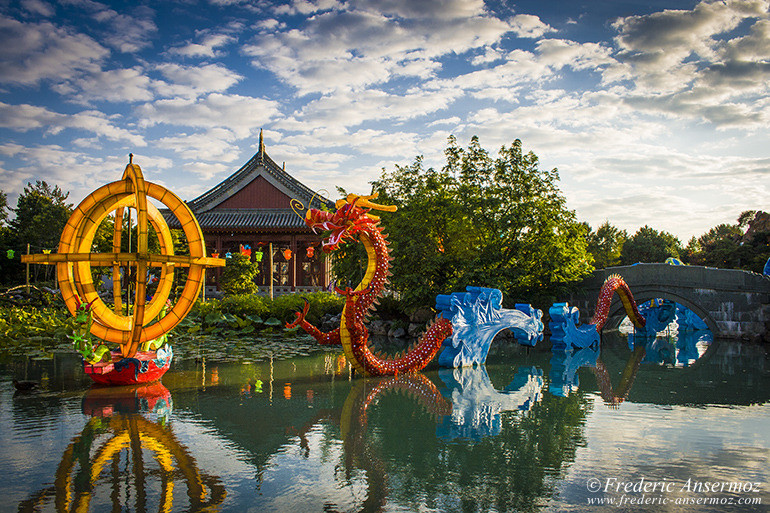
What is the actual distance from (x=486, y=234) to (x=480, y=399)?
8.84m

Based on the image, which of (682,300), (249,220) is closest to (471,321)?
(682,300)

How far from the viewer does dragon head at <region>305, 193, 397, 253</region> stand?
7.53 metres

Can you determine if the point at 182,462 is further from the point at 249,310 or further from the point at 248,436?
the point at 249,310

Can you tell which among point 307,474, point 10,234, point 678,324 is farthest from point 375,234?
point 10,234

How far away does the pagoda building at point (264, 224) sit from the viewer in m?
22.0

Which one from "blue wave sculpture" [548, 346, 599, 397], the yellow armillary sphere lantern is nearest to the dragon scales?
the yellow armillary sphere lantern

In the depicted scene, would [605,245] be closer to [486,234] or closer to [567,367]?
[486,234]

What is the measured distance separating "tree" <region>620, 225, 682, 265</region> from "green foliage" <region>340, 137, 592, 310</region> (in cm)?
1728

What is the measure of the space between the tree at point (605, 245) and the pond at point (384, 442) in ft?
64.7

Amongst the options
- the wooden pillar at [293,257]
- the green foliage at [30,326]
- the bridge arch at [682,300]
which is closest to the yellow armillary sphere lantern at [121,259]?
the green foliage at [30,326]

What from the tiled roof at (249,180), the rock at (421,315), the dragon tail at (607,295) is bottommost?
the rock at (421,315)

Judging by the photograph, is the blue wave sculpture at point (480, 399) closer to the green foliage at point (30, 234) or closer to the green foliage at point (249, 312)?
the green foliage at point (249, 312)

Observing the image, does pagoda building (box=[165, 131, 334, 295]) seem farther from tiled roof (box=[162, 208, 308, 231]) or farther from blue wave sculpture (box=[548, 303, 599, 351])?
blue wave sculpture (box=[548, 303, 599, 351])

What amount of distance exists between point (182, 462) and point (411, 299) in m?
10.8
